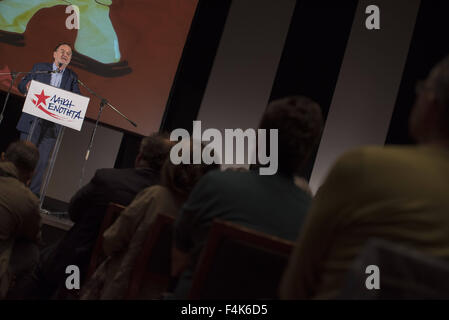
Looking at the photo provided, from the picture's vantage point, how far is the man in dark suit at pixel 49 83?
462 cm

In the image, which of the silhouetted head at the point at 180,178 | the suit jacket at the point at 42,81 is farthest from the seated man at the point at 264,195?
the suit jacket at the point at 42,81

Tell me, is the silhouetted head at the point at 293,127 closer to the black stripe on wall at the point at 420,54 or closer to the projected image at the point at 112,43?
the projected image at the point at 112,43

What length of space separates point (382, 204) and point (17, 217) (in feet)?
5.11

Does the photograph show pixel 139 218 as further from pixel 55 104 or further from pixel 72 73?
pixel 72 73

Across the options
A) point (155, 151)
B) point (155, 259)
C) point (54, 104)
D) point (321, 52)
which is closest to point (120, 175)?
point (155, 151)

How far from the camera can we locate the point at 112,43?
5195 mm

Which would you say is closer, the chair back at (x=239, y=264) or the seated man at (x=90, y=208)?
the chair back at (x=239, y=264)

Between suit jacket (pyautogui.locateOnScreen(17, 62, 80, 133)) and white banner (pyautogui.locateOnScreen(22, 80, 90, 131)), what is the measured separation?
0.84 m

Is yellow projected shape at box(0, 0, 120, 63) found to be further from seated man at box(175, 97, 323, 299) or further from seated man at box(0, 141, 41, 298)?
seated man at box(175, 97, 323, 299)

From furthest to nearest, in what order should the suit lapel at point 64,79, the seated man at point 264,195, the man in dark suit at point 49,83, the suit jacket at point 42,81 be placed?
the suit lapel at point 64,79 → the suit jacket at point 42,81 → the man in dark suit at point 49,83 → the seated man at point 264,195

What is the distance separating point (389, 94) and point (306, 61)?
3.42 feet

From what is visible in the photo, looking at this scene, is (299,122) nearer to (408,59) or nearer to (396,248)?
(396,248)

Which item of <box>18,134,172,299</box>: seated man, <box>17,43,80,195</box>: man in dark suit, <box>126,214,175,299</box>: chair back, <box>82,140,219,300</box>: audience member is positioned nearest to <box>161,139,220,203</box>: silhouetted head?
<box>82,140,219,300</box>: audience member

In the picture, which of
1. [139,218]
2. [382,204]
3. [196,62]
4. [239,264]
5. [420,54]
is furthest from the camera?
[196,62]
